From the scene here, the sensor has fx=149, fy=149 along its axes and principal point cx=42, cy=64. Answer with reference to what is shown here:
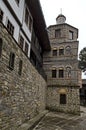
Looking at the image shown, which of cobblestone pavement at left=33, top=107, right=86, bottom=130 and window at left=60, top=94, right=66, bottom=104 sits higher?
window at left=60, top=94, right=66, bottom=104

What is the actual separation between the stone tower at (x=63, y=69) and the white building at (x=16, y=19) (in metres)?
8.52

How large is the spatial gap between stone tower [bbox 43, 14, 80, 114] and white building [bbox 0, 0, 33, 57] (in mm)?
8520

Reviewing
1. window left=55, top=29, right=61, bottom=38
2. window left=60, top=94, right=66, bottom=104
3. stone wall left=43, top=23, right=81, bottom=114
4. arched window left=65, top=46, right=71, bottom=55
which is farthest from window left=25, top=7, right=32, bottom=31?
window left=60, top=94, right=66, bottom=104

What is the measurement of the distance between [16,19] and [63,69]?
11.2 m

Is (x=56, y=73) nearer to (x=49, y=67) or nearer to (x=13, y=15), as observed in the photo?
(x=49, y=67)

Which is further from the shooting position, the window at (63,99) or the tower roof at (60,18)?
the tower roof at (60,18)

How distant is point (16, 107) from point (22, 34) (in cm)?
481

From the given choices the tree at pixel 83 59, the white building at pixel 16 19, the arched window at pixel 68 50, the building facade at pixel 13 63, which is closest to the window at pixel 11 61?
the building facade at pixel 13 63

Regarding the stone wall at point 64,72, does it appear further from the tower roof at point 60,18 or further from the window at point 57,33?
the tower roof at point 60,18

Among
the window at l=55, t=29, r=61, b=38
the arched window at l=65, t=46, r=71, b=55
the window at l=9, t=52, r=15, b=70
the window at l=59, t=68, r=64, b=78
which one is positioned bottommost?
the window at l=9, t=52, r=15, b=70

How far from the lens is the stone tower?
17219mm

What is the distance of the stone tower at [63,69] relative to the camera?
1722cm

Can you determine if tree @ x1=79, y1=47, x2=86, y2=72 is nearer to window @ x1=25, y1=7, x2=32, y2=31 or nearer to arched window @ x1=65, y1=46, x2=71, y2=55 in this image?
arched window @ x1=65, y1=46, x2=71, y2=55

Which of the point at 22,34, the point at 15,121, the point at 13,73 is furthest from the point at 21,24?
the point at 15,121
